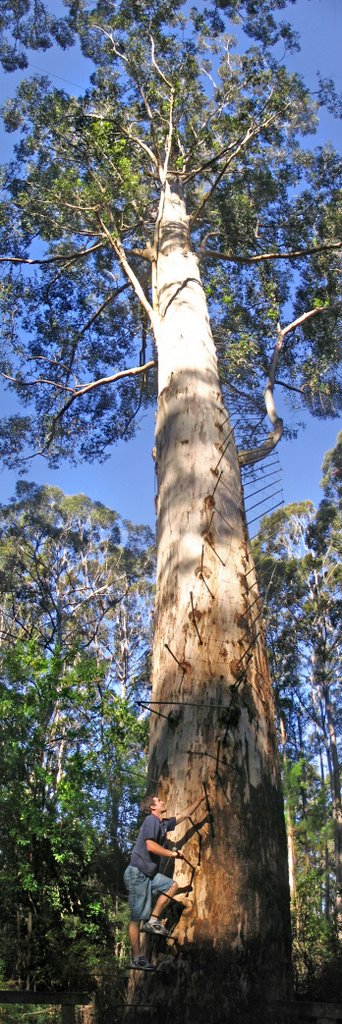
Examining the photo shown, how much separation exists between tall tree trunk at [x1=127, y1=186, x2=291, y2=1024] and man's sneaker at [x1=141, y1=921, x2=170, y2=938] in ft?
0.16

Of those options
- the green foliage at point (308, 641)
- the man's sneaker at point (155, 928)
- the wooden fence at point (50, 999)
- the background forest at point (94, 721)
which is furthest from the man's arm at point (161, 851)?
the green foliage at point (308, 641)

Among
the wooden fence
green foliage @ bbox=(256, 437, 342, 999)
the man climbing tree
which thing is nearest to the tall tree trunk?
the man climbing tree

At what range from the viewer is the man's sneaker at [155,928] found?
2375 mm

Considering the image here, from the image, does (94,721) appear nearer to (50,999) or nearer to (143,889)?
(50,999)

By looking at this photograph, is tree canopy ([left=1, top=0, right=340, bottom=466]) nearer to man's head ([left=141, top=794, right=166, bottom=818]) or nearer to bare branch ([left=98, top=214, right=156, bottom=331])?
bare branch ([left=98, top=214, right=156, bottom=331])

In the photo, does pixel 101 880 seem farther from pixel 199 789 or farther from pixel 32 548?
pixel 32 548

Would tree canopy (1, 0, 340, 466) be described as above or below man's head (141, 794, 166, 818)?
above

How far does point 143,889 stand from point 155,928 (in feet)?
1.65

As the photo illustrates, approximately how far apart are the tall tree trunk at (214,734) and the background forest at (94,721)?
0.29 meters

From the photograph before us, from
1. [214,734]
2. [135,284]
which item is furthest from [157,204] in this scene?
[214,734]

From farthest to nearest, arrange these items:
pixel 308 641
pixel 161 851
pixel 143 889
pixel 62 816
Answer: pixel 308 641
pixel 62 816
pixel 143 889
pixel 161 851

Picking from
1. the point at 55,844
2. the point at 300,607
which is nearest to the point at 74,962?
the point at 55,844

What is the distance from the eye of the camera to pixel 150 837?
274cm

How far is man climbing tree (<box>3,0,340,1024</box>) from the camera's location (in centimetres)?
251
